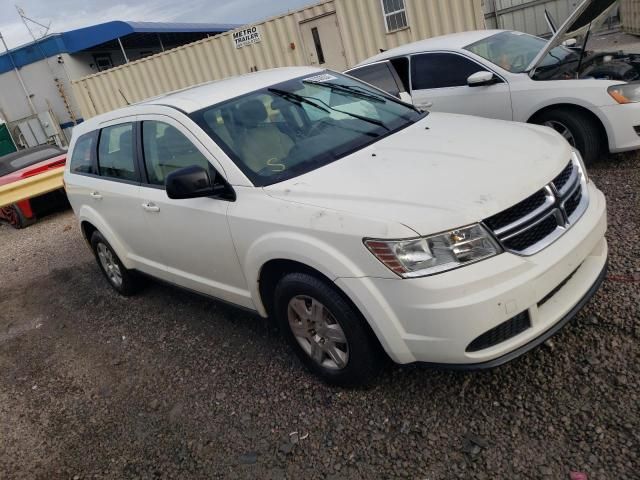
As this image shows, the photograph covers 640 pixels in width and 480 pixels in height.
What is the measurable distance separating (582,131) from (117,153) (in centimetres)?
429

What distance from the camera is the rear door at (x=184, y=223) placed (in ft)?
10.3

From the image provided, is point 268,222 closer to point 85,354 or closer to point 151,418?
point 151,418

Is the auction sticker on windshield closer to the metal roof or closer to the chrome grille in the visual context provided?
the chrome grille

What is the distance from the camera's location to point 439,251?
90.4 inches

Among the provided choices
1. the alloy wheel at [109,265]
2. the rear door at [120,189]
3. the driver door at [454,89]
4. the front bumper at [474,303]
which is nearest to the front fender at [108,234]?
the rear door at [120,189]

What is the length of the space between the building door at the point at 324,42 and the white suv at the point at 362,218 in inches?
343

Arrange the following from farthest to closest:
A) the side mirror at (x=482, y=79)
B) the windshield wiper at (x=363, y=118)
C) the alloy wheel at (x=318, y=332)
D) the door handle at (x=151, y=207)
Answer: the side mirror at (x=482, y=79), the door handle at (x=151, y=207), the windshield wiper at (x=363, y=118), the alloy wheel at (x=318, y=332)

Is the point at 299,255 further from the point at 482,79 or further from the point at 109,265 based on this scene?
the point at 482,79

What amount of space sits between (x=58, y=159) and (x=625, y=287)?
392 inches

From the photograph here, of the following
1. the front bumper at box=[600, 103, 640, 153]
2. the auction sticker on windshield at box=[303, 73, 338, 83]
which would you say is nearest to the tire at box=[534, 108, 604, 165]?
the front bumper at box=[600, 103, 640, 153]

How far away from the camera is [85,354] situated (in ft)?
13.9

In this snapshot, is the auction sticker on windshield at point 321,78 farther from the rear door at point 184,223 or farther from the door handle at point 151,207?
the door handle at point 151,207

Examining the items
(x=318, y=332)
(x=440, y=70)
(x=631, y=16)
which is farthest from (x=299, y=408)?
(x=631, y=16)

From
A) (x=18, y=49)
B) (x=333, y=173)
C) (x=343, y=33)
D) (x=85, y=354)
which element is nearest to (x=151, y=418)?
(x=85, y=354)
